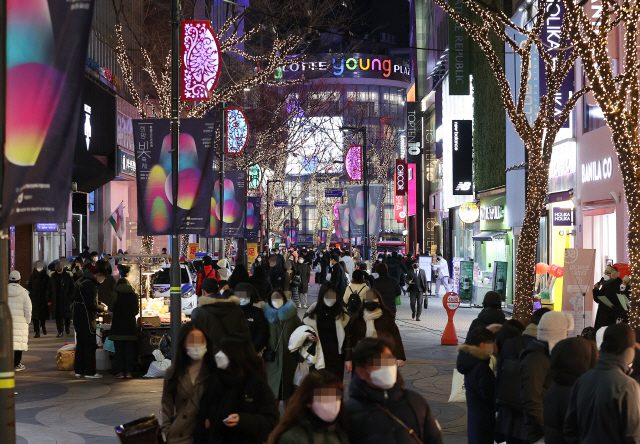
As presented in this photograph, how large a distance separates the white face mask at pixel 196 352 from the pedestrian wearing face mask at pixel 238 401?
345mm

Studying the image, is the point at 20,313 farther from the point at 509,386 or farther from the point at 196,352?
the point at 509,386

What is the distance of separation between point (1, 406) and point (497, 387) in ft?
13.8

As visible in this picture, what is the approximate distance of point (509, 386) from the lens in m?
6.90

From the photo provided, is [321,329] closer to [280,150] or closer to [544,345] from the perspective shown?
[544,345]

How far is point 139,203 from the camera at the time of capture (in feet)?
39.3

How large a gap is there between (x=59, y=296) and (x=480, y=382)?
47.6ft

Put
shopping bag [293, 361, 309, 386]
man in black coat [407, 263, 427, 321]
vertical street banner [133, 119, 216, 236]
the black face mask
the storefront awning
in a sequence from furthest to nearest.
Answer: the storefront awning < man in black coat [407, 263, 427, 321] < vertical street banner [133, 119, 216, 236] < the black face mask < shopping bag [293, 361, 309, 386]

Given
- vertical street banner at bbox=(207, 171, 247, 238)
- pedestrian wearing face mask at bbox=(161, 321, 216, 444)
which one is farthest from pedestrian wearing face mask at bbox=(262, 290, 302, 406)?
vertical street banner at bbox=(207, 171, 247, 238)

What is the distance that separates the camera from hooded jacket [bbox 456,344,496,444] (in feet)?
23.6

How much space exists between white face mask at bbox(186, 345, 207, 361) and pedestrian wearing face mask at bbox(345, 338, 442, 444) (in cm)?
159

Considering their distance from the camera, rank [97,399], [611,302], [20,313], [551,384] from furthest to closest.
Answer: [611,302] < [20,313] < [97,399] < [551,384]

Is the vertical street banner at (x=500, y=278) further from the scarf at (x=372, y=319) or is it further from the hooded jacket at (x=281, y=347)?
the hooded jacket at (x=281, y=347)

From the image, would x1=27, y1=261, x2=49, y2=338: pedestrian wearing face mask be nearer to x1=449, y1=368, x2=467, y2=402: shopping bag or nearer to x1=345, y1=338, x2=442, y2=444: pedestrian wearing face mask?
x1=449, y1=368, x2=467, y2=402: shopping bag

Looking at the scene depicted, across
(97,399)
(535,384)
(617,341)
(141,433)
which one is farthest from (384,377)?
(97,399)
